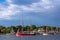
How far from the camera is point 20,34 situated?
16038 cm

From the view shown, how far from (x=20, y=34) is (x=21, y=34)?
78cm

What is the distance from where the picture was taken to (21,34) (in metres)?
161
